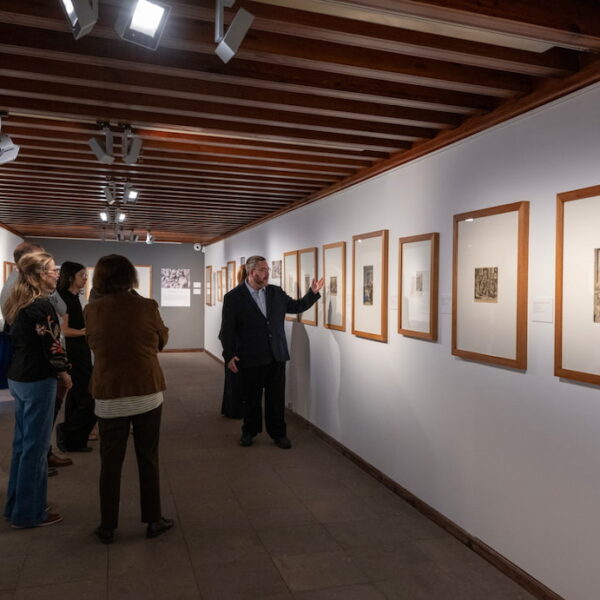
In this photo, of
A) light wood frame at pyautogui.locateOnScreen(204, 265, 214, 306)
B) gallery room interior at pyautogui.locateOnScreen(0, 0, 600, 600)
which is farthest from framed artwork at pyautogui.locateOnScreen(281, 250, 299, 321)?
light wood frame at pyautogui.locateOnScreen(204, 265, 214, 306)

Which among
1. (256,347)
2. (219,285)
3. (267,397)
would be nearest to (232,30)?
(256,347)

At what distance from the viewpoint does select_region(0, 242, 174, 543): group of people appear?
3258 millimetres

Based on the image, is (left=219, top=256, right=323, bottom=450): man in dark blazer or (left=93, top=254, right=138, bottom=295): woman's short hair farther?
(left=219, top=256, right=323, bottom=450): man in dark blazer

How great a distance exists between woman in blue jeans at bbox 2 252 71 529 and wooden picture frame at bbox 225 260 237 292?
681 cm

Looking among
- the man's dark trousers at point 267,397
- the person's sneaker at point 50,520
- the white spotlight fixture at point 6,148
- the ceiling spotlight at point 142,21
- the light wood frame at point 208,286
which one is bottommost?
the person's sneaker at point 50,520

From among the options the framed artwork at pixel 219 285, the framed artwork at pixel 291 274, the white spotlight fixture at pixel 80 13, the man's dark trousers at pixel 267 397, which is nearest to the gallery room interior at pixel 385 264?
the white spotlight fixture at pixel 80 13

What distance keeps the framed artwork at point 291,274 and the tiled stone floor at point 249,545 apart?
2290 millimetres

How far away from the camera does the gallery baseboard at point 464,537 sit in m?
2.99

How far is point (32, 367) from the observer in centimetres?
341

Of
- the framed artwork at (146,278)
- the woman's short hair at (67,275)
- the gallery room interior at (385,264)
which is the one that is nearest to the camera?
the gallery room interior at (385,264)

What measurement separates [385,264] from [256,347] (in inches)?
62.9

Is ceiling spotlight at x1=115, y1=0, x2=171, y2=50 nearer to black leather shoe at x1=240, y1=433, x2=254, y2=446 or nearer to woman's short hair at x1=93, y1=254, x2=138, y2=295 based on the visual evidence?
woman's short hair at x1=93, y1=254, x2=138, y2=295

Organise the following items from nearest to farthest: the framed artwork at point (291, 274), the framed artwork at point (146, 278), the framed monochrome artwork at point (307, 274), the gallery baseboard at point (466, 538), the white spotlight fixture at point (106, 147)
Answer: the gallery baseboard at point (466, 538) < the white spotlight fixture at point (106, 147) < the framed monochrome artwork at point (307, 274) < the framed artwork at point (291, 274) < the framed artwork at point (146, 278)

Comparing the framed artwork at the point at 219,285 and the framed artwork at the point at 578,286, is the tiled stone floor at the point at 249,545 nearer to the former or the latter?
the framed artwork at the point at 578,286
